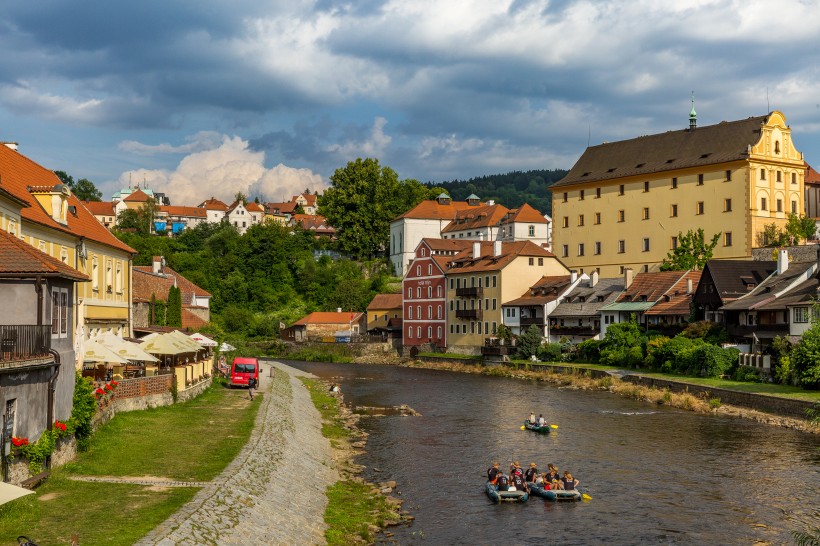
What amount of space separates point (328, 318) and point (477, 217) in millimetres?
34068

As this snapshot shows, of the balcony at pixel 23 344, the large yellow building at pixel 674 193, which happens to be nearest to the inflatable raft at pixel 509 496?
the balcony at pixel 23 344

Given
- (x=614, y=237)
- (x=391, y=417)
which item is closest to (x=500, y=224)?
(x=614, y=237)

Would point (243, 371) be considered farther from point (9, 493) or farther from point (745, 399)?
point (9, 493)

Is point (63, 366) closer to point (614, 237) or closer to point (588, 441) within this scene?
point (588, 441)

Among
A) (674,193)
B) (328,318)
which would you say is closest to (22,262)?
(674,193)

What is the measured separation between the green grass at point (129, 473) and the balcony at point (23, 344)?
322 centimetres

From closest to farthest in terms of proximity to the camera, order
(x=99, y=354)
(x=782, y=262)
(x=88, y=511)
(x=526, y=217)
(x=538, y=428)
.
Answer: (x=88, y=511) < (x=99, y=354) < (x=538, y=428) < (x=782, y=262) < (x=526, y=217)

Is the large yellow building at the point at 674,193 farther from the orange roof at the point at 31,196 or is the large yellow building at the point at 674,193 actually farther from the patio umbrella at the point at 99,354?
the patio umbrella at the point at 99,354

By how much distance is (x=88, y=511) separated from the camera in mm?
19609

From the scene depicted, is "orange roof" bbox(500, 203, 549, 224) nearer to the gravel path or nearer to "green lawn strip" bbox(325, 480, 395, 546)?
the gravel path

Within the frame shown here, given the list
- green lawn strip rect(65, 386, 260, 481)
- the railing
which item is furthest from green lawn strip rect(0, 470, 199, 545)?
the railing

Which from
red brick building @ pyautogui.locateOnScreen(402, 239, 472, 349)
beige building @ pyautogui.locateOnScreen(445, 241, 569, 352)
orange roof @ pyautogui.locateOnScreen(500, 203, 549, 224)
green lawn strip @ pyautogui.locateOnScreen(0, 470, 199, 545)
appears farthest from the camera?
orange roof @ pyautogui.locateOnScreen(500, 203, 549, 224)

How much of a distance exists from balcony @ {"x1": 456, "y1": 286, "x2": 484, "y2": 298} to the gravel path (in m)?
60.4

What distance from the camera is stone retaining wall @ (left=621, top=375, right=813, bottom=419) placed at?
148ft
